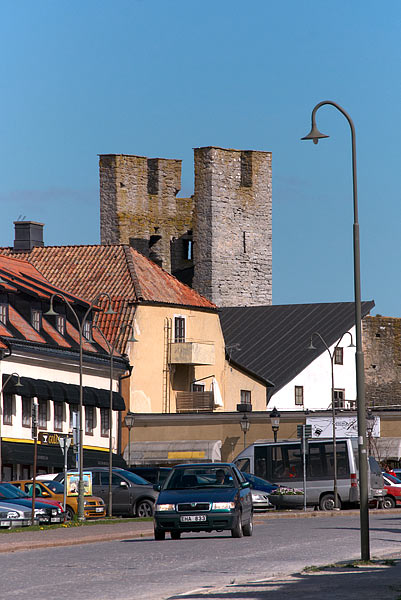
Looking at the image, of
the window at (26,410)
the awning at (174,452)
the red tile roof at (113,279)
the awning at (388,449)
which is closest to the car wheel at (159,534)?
the window at (26,410)

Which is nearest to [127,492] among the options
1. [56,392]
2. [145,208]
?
[56,392]

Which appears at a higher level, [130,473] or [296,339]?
[296,339]

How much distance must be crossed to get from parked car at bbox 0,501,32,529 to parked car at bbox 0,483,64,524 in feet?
1.26

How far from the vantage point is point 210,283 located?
102938mm

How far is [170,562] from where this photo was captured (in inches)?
859

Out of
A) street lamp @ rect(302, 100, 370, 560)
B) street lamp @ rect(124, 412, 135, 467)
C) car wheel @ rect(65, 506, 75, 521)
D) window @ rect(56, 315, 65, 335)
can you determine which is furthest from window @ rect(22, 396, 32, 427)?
street lamp @ rect(302, 100, 370, 560)

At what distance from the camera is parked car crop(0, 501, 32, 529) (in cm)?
3444

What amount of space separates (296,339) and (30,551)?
203 ft

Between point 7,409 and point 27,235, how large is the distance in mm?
25955

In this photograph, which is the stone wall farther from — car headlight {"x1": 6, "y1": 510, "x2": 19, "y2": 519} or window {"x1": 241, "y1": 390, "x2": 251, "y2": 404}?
car headlight {"x1": 6, "y1": 510, "x2": 19, "y2": 519}

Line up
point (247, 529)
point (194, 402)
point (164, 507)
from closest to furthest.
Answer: point (164, 507) < point (247, 529) < point (194, 402)

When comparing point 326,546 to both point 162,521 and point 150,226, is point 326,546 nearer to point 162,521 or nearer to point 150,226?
point 162,521

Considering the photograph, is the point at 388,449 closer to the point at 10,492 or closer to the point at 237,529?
the point at 10,492

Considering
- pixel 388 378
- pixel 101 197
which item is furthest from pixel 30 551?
pixel 101 197
